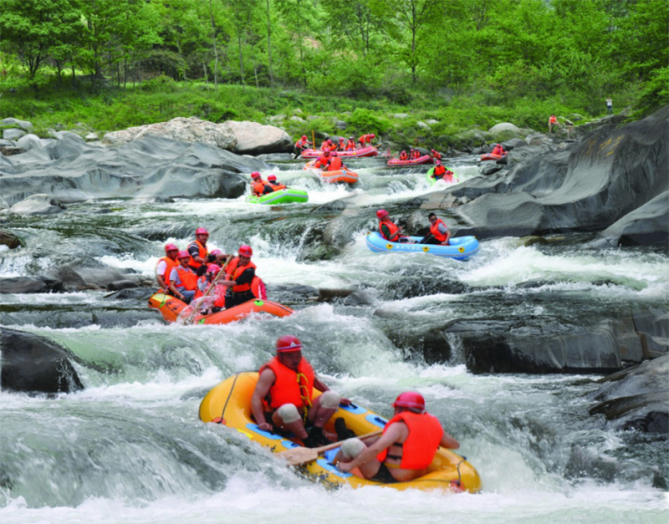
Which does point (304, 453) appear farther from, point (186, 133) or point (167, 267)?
point (186, 133)

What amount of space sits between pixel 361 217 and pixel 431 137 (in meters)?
17.4

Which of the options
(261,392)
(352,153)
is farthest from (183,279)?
(352,153)

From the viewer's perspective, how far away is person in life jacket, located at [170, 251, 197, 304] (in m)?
10.4

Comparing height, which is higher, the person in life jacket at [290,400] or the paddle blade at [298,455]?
the person in life jacket at [290,400]

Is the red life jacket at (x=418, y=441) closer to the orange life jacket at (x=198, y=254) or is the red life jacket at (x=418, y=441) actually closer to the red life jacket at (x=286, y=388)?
the red life jacket at (x=286, y=388)

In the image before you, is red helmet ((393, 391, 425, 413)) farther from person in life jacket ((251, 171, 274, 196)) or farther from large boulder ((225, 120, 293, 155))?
large boulder ((225, 120, 293, 155))

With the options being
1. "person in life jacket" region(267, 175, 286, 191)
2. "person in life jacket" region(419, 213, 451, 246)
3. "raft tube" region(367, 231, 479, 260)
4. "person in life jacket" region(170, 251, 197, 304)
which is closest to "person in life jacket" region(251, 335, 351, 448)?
"person in life jacket" region(170, 251, 197, 304)

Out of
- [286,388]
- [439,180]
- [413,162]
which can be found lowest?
[286,388]

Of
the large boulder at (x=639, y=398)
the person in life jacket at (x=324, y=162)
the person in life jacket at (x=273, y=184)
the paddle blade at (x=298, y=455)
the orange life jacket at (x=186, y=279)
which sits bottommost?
the large boulder at (x=639, y=398)

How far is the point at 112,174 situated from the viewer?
74.5ft

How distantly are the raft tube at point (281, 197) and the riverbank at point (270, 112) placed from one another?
39.0ft

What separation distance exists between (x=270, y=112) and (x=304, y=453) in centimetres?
3590

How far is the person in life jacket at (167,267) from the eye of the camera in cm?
1041

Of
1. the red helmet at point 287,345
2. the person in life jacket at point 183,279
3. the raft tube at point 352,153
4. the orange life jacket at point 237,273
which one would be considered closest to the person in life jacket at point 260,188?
the raft tube at point 352,153
